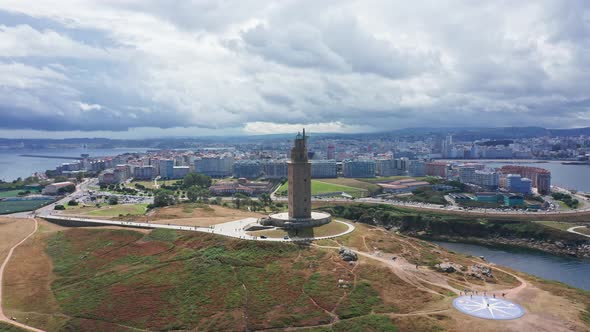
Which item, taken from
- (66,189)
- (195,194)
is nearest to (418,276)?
(195,194)

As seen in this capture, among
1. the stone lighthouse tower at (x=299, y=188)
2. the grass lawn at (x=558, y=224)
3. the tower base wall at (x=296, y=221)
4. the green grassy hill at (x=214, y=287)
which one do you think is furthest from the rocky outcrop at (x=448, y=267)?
the grass lawn at (x=558, y=224)

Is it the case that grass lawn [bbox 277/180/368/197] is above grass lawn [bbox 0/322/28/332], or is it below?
above

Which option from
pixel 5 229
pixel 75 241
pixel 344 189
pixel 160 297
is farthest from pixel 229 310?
pixel 344 189

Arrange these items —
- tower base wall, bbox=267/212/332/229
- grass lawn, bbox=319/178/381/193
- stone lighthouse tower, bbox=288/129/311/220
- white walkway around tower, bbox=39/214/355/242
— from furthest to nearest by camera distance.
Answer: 1. grass lawn, bbox=319/178/381/193
2. stone lighthouse tower, bbox=288/129/311/220
3. tower base wall, bbox=267/212/332/229
4. white walkway around tower, bbox=39/214/355/242

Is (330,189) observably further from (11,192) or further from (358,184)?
(11,192)

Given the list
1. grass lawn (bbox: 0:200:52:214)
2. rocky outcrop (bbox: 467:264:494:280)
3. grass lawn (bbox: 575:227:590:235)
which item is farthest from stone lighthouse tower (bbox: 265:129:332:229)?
grass lawn (bbox: 0:200:52:214)

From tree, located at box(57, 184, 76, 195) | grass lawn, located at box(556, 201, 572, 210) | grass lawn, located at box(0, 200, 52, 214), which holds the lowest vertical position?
grass lawn, located at box(556, 201, 572, 210)

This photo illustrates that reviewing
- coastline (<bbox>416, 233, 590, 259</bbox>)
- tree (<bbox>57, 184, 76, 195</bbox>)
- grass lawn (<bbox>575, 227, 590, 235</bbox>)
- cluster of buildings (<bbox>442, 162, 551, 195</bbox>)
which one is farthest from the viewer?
cluster of buildings (<bbox>442, 162, 551, 195</bbox>)

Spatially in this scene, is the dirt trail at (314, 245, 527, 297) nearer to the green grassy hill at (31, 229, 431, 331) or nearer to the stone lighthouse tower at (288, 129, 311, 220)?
the green grassy hill at (31, 229, 431, 331)

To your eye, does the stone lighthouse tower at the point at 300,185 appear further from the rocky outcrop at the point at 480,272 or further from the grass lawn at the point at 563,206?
the grass lawn at the point at 563,206
